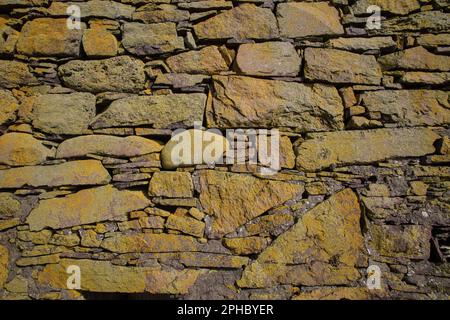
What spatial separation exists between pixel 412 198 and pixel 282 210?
2.76 ft

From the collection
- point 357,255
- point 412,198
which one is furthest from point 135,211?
point 412,198

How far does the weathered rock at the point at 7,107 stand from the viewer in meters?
2.15

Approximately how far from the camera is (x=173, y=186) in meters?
2.08

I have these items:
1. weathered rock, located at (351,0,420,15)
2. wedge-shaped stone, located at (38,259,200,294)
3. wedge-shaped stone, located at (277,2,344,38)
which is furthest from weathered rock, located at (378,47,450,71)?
wedge-shaped stone, located at (38,259,200,294)

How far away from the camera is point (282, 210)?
205 cm

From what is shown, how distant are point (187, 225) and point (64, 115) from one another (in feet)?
3.76

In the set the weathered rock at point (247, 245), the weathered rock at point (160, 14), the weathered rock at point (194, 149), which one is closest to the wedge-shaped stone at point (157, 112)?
the weathered rock at point (194, 149)

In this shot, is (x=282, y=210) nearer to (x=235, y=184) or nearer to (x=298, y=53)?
(x=235, y=184)

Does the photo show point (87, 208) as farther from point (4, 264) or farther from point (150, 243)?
point (4, 264)

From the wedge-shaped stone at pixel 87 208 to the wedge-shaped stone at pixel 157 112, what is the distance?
0.47 meters

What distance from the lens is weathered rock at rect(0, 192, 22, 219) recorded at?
81.8 inches

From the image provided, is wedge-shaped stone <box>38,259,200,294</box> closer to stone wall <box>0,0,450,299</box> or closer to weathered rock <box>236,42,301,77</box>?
stone wall <box>0,0,450,299</box>

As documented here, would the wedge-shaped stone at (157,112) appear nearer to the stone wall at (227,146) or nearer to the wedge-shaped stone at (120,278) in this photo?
the stone wall at (227,146)

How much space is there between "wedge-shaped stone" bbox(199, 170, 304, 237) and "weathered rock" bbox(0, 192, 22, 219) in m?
1.24
